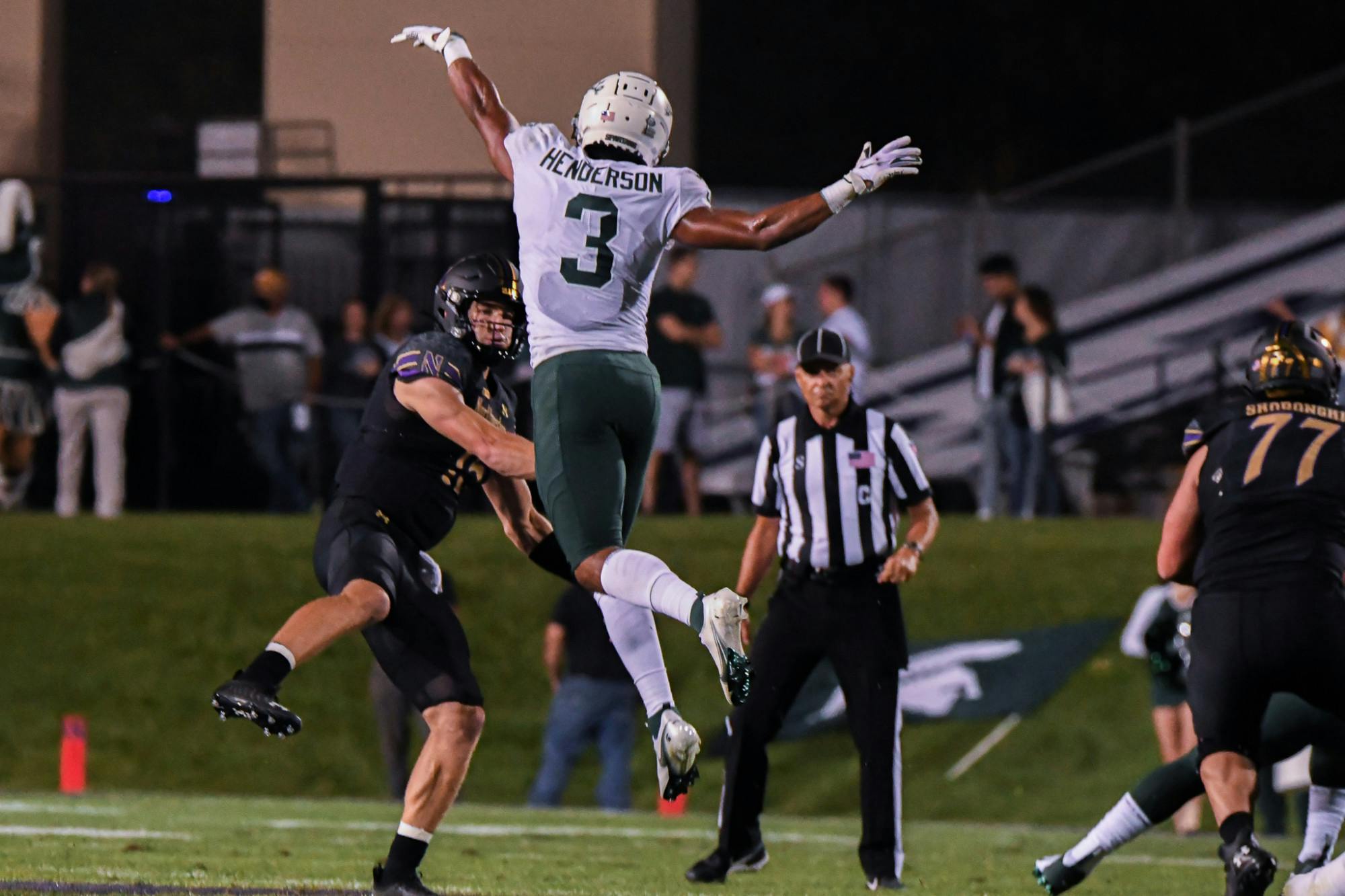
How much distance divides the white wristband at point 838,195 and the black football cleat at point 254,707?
2.01m

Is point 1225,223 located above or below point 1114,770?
above

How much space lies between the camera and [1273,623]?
20.4 ft

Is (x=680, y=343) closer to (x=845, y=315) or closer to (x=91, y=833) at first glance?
(x=845, y=315)

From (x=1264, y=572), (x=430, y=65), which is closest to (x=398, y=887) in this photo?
(x=1264, y=572)

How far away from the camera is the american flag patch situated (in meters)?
8.66

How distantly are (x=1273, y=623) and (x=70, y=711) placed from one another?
9.29m

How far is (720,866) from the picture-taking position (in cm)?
814

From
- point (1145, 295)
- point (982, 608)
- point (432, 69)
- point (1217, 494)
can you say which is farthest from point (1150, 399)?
point (1217, 494)

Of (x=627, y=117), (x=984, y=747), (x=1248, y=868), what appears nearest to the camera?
(x=1248, y=868)

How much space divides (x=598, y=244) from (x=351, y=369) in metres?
9.31

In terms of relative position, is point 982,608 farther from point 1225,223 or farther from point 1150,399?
point 1225,223

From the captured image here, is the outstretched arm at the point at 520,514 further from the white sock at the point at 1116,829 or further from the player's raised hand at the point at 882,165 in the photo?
the white sock at the point at 1116,829

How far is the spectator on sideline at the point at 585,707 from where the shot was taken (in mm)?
12188

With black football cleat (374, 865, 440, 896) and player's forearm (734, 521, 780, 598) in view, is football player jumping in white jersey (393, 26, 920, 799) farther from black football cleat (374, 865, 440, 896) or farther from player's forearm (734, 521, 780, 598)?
player's forearm (734, 521, 780, 598)
